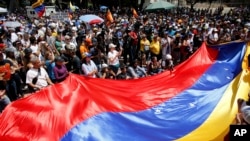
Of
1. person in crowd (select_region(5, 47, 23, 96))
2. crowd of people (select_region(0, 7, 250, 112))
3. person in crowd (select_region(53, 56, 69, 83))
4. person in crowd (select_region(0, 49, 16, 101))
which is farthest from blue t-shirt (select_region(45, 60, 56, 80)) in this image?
person in crowd (select_region(0, 49, 16, 101))

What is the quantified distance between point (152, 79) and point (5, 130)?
3.55m

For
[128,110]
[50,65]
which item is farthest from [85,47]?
[128,110]

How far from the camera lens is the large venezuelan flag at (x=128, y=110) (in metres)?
6.66

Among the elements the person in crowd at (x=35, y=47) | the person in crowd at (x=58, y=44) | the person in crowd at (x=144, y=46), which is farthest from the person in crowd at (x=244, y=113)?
the person in crowd at (x=144, y=46)

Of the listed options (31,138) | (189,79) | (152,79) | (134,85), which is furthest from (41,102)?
(189,79)

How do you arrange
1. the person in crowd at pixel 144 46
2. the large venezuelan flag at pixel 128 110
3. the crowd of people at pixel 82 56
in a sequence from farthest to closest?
the person in crowd at pixel 144 46 → the crowd of people at pixel 82 56 → the large venezuelan flag at pixel 128 110

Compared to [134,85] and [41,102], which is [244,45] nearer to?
[134,85]

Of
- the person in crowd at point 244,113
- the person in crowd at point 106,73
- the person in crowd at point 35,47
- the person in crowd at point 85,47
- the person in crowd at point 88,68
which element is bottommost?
the person in crowd at point 106,73

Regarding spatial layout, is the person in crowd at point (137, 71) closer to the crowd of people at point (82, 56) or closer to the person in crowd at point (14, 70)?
the crowd of people at point (82, 56)

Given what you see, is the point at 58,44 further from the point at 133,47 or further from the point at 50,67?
the point at 133,47

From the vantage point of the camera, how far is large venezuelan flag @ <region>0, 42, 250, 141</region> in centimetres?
666

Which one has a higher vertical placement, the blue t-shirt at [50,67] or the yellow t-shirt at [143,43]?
the blue t-shirt at [50,67]

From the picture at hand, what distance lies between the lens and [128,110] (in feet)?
24.6

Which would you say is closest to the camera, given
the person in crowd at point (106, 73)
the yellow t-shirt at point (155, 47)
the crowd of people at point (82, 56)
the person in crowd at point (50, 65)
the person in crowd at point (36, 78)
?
the person in crowd at point (36, 78)
